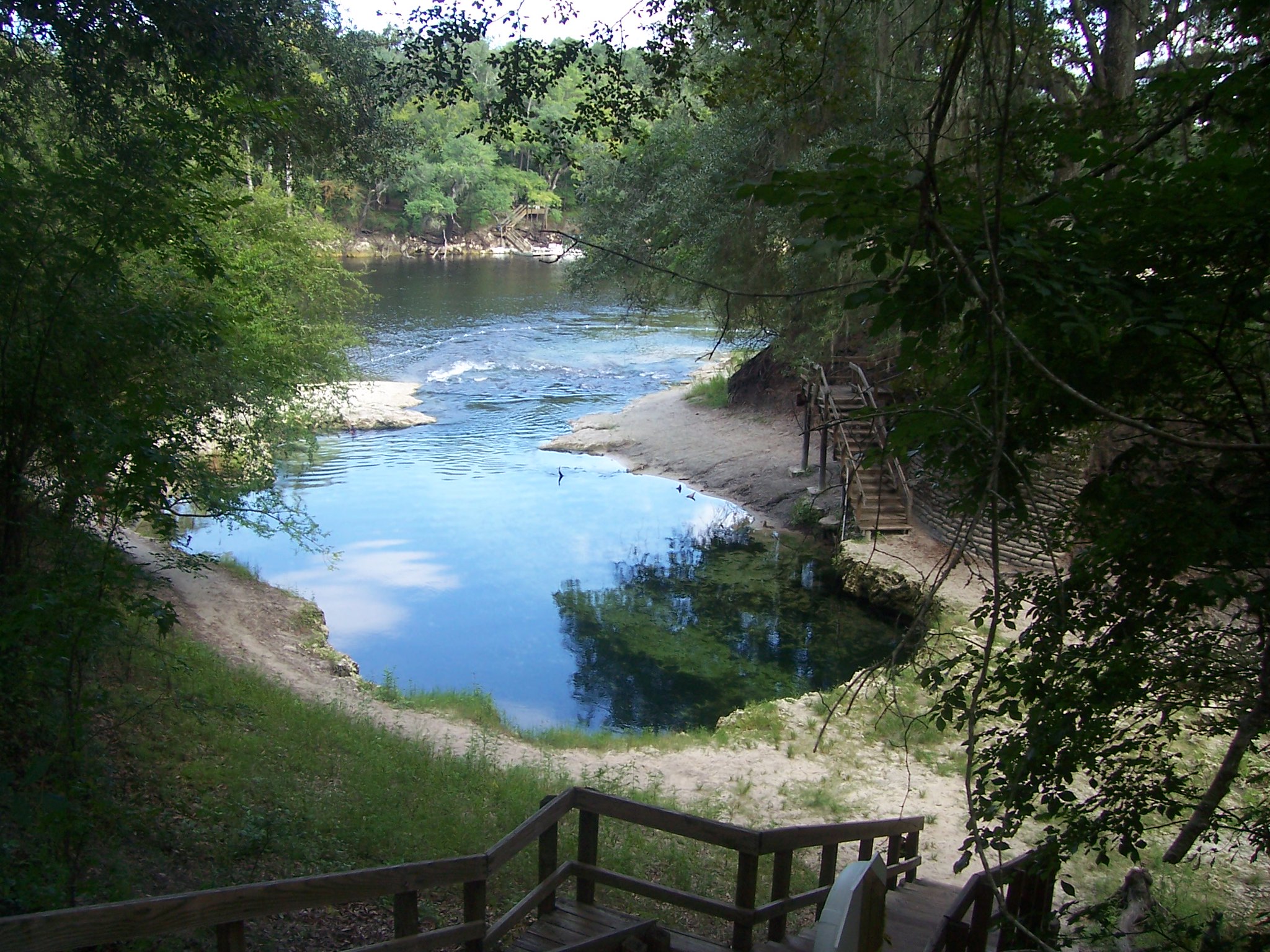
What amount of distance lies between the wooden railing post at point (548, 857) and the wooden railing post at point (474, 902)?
49 centimetres

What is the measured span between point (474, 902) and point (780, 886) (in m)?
1.52

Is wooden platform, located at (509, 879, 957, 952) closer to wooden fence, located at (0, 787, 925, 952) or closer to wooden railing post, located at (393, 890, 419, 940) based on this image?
wooden fence, located at (0, 787, 925, 952)

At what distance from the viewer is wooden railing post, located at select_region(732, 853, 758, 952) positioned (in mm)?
4285

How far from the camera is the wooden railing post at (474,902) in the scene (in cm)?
380

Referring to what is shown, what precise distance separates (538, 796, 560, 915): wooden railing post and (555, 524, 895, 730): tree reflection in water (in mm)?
8380

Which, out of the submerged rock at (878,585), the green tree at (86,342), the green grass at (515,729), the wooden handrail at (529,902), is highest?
the green tree at (86,342)

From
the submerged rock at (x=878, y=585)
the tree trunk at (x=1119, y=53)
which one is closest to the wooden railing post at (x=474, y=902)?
the tree trunk at (x=1119, y=53)

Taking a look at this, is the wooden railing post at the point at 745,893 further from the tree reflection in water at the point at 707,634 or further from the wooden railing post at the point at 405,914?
the tree reflection in water at the point at 707,634

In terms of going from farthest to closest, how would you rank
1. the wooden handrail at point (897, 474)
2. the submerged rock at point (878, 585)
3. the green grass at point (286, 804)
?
the wooden handrail at point (897, 474) → the submerged rock at point (878, 585) → the green grass at point (286, 804)

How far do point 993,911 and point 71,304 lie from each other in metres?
6.27

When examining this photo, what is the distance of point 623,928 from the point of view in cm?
421

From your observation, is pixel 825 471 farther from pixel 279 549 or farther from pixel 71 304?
pixel 71 304

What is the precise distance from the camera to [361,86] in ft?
37.9

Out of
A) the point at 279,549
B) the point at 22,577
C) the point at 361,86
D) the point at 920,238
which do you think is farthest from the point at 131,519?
the point at 279,549
